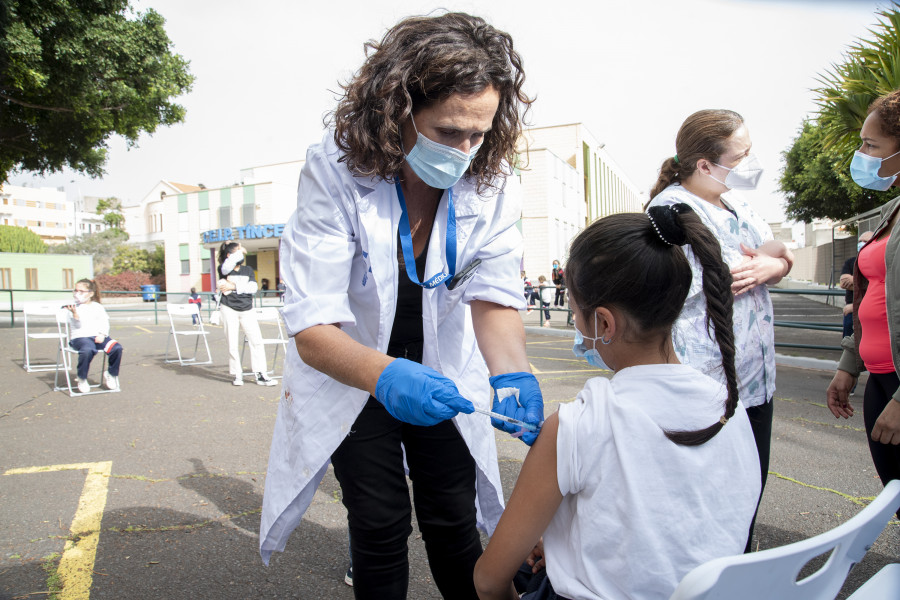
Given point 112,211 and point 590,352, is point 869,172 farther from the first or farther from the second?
point 112,211

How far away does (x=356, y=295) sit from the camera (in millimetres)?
1747

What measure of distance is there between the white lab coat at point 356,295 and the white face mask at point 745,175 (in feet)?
3.38

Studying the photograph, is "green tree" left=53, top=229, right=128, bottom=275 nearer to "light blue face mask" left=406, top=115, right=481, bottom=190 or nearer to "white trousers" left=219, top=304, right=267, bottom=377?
"white trousers" left=219, top=304, right=267, bottom=377

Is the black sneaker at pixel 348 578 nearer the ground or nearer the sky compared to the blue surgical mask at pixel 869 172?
nearer the ground

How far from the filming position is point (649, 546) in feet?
3.91

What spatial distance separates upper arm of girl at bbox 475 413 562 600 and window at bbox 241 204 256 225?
40.3 metres

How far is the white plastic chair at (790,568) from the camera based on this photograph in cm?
82

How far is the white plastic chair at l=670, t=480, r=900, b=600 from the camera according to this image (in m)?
0.82

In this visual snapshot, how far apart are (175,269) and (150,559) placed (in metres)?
44.4

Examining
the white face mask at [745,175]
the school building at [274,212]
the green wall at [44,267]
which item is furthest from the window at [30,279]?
the white face mask at [745,175]

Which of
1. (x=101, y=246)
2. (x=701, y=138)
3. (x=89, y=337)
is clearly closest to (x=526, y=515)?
(x=701, y=138)

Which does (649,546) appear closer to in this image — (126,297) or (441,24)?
(441,24)

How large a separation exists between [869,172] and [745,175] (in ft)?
1.50

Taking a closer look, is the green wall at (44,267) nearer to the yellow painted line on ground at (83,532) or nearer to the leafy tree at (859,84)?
the yellow painted line on ground at (83,532)
